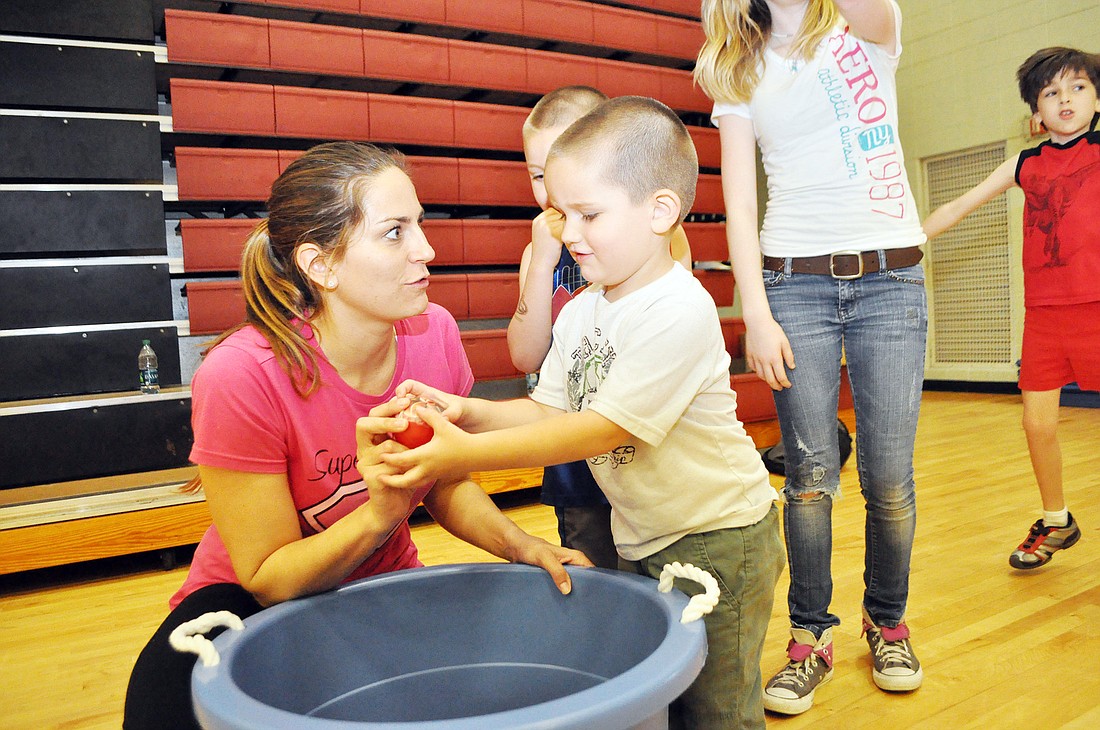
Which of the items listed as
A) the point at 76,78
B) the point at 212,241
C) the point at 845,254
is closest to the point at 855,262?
the point at 845,254

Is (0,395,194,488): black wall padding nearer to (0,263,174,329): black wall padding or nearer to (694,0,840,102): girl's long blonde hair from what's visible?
(0,263,174,329): black wall padding

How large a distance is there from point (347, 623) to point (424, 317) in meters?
0.53

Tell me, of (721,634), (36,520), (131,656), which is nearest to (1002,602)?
(721,634)

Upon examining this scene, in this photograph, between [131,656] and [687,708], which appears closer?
[687,708]

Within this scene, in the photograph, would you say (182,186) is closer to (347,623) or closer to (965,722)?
(347,623)

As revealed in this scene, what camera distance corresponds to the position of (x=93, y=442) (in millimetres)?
2980

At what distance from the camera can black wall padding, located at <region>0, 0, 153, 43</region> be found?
3.11 m

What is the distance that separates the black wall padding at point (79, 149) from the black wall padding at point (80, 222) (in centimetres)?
7

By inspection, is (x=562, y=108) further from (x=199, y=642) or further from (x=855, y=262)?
(x=199, y=642)

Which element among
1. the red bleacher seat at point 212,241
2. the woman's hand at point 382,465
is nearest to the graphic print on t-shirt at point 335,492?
the woman's hand at point 382,465

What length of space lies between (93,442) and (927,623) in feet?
9.20

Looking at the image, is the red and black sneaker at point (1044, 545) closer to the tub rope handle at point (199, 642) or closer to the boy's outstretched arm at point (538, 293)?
the boy's outstretched arm at point (538, 293)

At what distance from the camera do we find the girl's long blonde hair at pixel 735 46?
4.56 feet

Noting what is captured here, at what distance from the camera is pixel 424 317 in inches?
49.7
